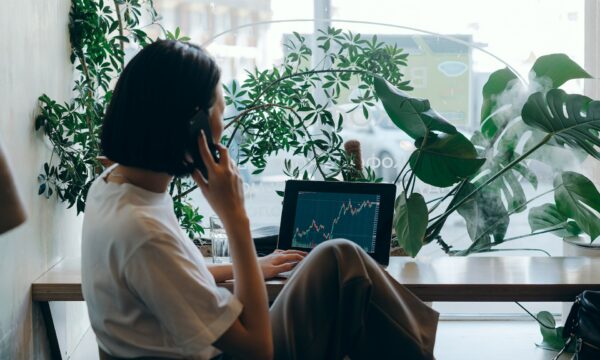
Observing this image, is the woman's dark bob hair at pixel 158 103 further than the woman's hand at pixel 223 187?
No

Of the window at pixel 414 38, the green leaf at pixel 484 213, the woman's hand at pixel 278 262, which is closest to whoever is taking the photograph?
the woman's hand at pixel 278 262

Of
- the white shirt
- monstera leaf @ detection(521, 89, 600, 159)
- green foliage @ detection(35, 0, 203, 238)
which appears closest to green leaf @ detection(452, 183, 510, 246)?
monstera leaf @ detection(521, 89, 600, 159)

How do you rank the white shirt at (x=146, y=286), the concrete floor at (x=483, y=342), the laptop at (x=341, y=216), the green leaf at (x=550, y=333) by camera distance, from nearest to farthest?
the white shirt at (x=146, y=286) < the laptop at (x=341, y=216) < the concrete floor at (x=483, y=342) < the green leaf at (x=550, y=333)

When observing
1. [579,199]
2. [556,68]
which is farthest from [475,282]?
[556,68]

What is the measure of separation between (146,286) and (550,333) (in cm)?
227

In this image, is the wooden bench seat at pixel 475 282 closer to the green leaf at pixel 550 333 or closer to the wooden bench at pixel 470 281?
the wooden bench at pixel 470 281

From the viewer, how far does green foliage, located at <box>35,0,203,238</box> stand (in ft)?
7.74

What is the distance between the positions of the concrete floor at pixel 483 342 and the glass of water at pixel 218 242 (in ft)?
2.24

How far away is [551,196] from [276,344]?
239cm

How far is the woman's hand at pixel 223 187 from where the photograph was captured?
1.49m

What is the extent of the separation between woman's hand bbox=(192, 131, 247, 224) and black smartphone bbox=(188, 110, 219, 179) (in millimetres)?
10

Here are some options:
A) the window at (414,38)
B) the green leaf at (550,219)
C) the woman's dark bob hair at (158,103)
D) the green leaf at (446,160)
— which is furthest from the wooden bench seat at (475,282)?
the window at (414,38)

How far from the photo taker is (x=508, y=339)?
3.35 meters

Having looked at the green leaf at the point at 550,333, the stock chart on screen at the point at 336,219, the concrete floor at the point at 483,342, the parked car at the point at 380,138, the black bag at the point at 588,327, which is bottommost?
the concrete floor at the point at 483,342
